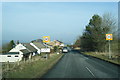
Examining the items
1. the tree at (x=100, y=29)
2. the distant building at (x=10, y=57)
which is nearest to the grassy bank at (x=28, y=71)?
the distant building at (x=10, y=57)

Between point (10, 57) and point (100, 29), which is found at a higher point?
point (100, 29)

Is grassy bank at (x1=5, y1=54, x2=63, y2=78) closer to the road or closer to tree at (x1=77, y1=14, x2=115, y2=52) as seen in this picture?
the road

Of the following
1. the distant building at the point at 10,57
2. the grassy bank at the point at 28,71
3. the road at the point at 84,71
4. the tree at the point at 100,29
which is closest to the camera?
the grassy bank at the point at 28,71

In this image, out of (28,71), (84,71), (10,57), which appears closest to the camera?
(28,71)

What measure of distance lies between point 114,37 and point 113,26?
332cm

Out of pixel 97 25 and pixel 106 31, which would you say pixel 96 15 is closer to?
pixel 97 25

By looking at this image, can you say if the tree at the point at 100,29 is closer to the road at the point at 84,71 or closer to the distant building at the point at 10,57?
the distant building at the point at 10,57

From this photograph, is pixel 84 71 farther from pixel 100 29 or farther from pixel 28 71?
pixel 100 29

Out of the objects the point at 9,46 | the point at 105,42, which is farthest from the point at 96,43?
the point at 9,46

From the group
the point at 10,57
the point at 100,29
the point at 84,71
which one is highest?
A: the point at 100,29

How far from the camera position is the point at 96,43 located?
5306 centimetres

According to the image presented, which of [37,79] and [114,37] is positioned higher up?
[114,37]

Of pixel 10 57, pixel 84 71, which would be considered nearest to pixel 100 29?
pixel 10 57

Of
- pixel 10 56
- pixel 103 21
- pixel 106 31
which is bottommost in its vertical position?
pixel 10 56
